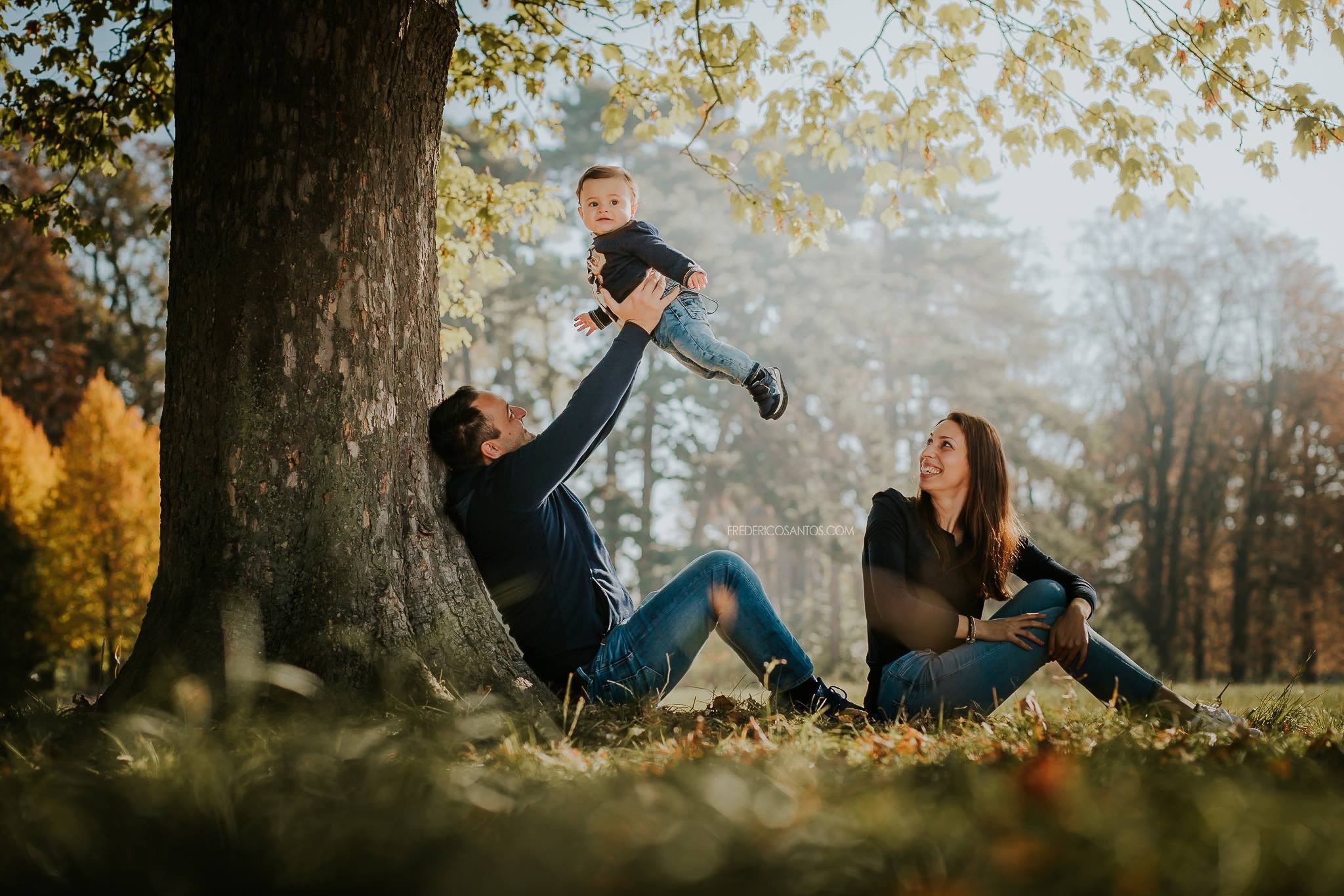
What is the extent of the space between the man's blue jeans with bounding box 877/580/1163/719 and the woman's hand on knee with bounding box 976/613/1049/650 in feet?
0.07

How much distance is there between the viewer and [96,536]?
2003 cm

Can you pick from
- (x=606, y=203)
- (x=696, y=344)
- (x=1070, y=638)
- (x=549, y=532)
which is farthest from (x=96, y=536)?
(x=1070, y=638)

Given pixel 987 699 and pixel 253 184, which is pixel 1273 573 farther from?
pixel 253 184

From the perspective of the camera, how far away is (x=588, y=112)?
28219 millimetres

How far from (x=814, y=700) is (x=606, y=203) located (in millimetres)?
2772

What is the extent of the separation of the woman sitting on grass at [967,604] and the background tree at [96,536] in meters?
19.8

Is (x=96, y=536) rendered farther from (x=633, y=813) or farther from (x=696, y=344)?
(x=633, y=813)

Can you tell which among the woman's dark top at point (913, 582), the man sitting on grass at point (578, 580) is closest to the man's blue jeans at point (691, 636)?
the man sitting on grass at point (578, 580)

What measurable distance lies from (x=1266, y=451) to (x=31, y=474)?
30007 mm

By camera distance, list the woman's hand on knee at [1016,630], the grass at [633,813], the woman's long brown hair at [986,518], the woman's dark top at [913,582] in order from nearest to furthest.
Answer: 1. the grass at [633,813]
2. the woman's hand on knee at [1016,630]
3. the woman's dark top at [913,582]
4. the woman's long brown hair at [986,518]

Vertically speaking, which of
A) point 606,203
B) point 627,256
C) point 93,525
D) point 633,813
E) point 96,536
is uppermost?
point 606,203

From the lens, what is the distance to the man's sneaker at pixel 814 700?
3.91 meters

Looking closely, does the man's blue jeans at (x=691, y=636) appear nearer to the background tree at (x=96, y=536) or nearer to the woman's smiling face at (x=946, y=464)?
the woman's smiling face at (x=946, y=464)

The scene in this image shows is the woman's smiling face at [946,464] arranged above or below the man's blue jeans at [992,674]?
above
